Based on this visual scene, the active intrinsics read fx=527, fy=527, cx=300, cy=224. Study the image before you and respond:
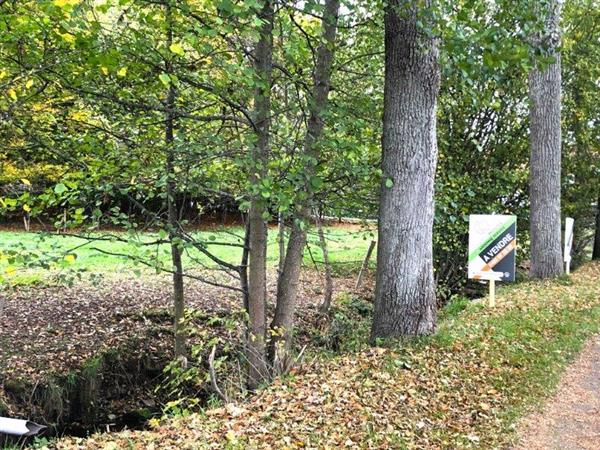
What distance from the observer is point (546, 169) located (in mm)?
11453

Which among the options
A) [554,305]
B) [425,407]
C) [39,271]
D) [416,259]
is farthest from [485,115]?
[39,271]

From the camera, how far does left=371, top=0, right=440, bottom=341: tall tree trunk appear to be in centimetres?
608

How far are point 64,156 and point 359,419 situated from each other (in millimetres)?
4276

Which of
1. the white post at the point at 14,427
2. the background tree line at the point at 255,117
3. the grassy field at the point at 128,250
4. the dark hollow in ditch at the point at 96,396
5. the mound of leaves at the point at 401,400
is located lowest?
the dark hollow in ditch at the point at 96,396

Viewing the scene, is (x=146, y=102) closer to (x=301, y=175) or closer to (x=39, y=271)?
(x=301, y=175)

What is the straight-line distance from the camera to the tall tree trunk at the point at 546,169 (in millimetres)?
11414

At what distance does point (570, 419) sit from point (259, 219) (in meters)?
4.01

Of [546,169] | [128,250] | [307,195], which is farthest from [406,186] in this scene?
[546,169]

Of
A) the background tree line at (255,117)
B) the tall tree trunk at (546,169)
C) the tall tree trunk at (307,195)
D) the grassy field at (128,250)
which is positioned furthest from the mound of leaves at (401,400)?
the tall tree trunk at (546,169)

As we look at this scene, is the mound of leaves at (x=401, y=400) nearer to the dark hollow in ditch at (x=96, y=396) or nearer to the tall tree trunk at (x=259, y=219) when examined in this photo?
the tall tree trunk at (x=259, y=219)

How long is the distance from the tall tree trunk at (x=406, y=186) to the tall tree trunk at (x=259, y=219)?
1399 millimetres

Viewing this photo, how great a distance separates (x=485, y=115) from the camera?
12914mm

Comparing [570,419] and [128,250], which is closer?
[570,419]

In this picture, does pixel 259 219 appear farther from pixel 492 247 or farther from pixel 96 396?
pixel 492 247
